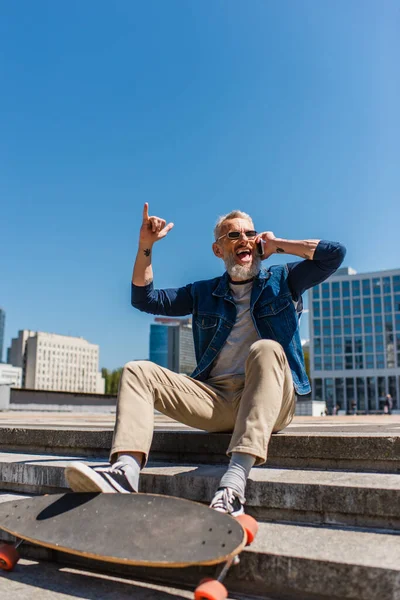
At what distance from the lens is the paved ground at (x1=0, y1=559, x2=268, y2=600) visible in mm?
1996

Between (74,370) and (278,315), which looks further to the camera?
(74,370)

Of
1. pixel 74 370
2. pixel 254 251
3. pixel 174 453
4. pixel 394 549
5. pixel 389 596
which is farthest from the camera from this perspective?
pixel 74 370

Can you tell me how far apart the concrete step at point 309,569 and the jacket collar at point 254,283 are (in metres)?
1.53

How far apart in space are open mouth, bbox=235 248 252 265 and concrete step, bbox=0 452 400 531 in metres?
1.32

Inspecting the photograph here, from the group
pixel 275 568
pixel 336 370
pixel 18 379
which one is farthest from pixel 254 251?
pixel 18 379

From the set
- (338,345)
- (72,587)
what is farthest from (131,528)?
(338,345)

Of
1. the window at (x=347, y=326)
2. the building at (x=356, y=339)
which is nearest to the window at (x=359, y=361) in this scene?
the building at (x=356, y=339)

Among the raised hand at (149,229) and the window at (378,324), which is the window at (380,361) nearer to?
the window at (378,324)

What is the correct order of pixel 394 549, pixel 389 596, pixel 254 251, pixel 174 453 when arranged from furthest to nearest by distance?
pixel 254 251 < pixel 174 453 < pixel 394 549 < pixel 389 596

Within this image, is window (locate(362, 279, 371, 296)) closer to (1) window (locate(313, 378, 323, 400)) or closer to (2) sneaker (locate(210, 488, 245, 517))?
(1) window (locate(313, 378, 323, 400))

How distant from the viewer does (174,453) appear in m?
3.17

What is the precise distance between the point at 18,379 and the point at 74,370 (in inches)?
1490

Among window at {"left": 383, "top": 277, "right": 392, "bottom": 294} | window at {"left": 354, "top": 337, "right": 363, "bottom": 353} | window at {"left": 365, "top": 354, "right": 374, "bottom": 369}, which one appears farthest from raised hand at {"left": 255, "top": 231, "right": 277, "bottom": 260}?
window at {"left": 354, "top": 337, "right": 363, "bottom": 353}

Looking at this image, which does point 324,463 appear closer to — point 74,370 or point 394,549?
point 394,549
